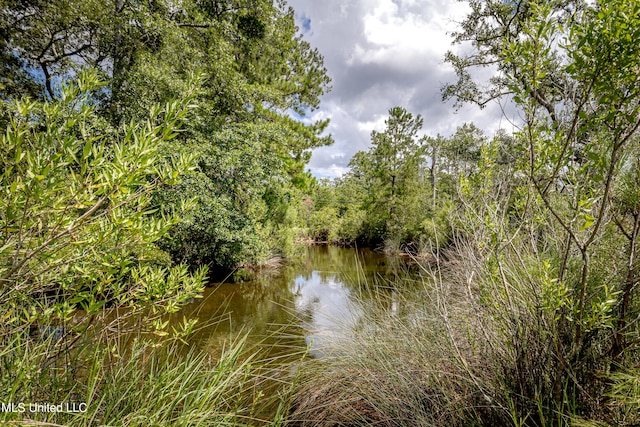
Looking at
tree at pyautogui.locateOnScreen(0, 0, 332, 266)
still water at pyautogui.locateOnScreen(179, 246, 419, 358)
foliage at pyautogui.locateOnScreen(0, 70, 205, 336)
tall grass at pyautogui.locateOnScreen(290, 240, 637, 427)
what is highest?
tree at pyautogui.locateOnScreen(0, 0, 332, 266)

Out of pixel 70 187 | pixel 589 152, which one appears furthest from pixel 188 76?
pixel 589 152

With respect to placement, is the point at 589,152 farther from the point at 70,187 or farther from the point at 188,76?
the point at 188,76

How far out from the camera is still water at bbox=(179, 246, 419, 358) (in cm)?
330

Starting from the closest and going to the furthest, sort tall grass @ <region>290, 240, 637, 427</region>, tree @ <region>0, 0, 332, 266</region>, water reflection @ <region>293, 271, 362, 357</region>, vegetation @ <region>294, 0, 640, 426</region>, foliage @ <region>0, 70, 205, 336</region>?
foliage @ <region>0, 70, 205, 336</region> → vegetation @ <region>294, 0, 640, 426</region> → tall grass @ <region>290, 240, 637, 427</region> → water reflection @ <region>293, 271, 362, 357</region> → tree @ <region>0, 0, 332, 266</region>

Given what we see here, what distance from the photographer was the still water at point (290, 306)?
3301 millimetres

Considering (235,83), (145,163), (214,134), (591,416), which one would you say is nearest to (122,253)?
(145,163)

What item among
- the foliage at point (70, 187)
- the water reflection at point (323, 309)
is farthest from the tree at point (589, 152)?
the foliage at point (70, 187)

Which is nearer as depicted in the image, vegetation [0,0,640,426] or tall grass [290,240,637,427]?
vegetation [0,0,640,426]

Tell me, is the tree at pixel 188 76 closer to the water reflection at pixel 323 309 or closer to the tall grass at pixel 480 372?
the water reflection at pixel 323 309

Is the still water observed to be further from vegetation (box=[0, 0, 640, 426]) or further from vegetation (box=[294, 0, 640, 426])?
vegetation (box=[294, 0, 640, 426])

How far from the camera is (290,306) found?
670 cm

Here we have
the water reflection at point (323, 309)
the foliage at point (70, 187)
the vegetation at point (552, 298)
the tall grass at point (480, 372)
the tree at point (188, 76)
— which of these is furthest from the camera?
the tree at point (188, 76)

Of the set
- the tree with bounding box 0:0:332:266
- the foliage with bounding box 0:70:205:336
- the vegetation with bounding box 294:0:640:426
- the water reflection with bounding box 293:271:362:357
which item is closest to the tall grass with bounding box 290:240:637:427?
the vegetation with bounding box 294:0:640:426

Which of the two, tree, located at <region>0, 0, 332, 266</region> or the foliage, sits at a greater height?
tree, located at <region>0, 0, 332, 266</region>
